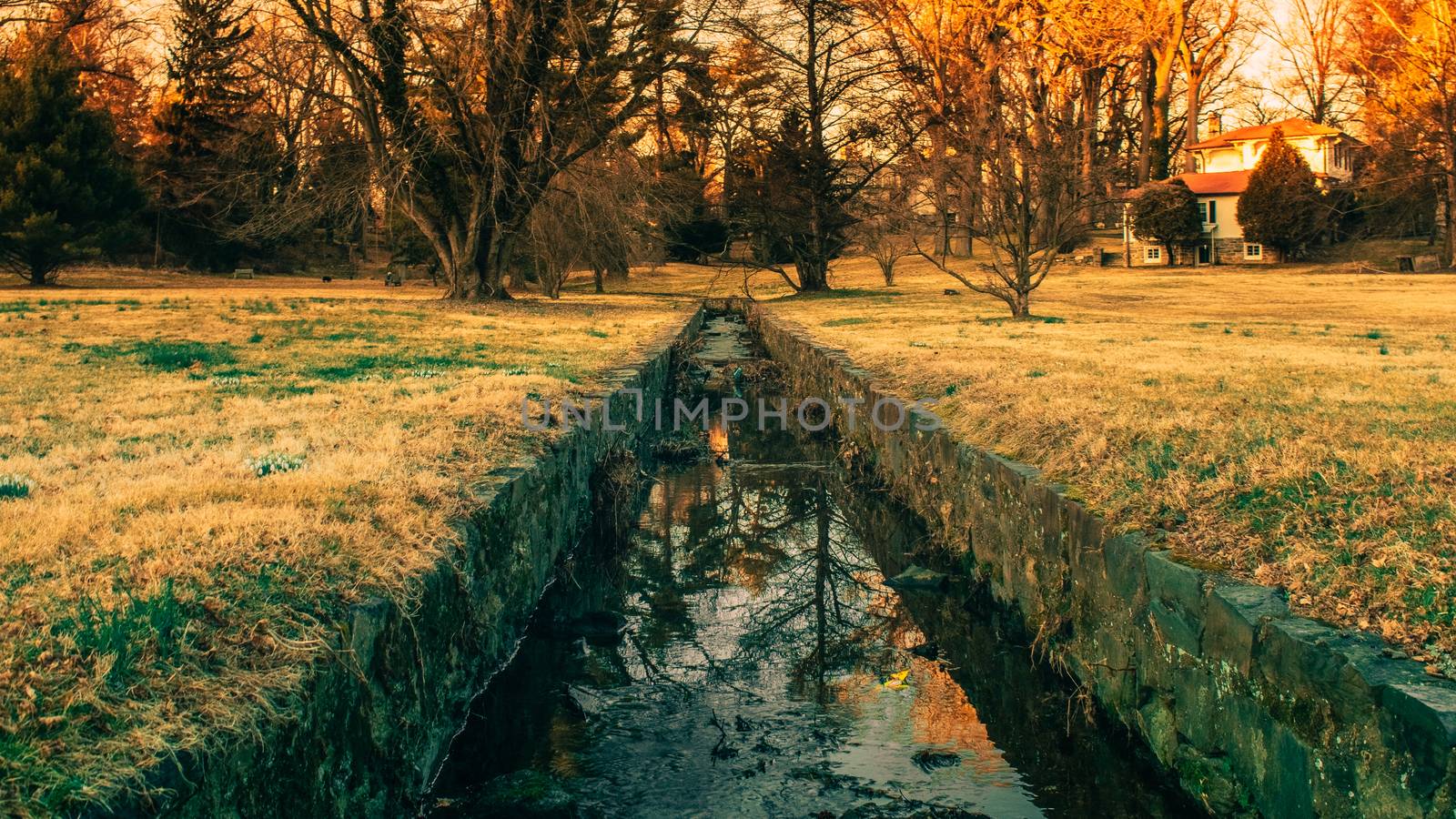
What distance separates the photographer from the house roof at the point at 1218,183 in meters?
45.7

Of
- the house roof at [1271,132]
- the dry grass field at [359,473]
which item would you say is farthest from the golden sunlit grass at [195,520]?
the house roof at [1271,132]

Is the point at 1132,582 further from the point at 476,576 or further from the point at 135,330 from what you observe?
the point at 135,330

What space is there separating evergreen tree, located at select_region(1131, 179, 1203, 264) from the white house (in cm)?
73

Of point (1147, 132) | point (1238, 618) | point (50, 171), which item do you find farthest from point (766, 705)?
point (1147, 132)

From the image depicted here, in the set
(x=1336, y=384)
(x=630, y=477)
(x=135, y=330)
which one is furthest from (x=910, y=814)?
(x=135, y=330)

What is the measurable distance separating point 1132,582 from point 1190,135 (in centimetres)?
5225

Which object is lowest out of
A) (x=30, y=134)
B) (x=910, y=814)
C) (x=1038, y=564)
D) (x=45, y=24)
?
(x=910, y=814)

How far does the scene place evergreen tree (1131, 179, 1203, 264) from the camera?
43.1m

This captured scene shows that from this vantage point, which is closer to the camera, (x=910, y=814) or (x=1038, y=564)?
(x=910, y=814)

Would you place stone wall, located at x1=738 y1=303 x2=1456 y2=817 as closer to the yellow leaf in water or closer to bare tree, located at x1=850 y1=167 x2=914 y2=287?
the yellow leaf in water

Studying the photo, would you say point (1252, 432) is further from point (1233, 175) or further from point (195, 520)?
point (1233, 175)

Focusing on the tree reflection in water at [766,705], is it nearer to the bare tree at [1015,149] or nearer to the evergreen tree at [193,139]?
the bare tree at [1015,149]

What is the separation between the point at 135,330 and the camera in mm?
14492

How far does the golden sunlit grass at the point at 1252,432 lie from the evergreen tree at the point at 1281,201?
2593 centimetres
